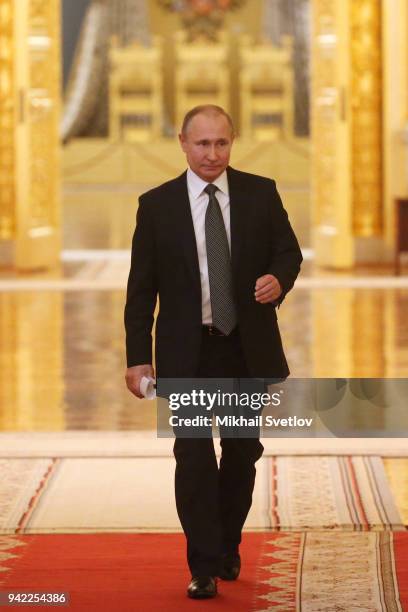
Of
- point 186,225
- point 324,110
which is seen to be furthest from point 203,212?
point 324,110

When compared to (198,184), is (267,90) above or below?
below

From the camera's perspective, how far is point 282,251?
4.05 metres

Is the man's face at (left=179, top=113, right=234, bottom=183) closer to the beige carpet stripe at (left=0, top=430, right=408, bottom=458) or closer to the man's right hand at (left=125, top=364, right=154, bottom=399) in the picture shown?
the man's right hand at (left=125, top=364, right=154, bottom=399)

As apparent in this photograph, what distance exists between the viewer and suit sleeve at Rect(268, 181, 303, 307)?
4.00 metres

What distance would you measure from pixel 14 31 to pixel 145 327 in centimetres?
1021

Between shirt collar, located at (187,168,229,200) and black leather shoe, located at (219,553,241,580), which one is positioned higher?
shirt collar, located at (187,168,229,200)

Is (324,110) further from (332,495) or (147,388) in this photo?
(147,388)

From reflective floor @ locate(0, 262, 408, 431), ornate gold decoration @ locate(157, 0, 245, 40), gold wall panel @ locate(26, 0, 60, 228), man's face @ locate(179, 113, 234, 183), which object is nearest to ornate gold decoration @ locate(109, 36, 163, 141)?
ornate gold decoration @ locate(157, 0, 245, 40)

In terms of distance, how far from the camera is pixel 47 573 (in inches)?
172

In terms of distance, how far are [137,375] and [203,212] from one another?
1.54ft

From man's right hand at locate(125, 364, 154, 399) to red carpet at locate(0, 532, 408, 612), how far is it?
56cm

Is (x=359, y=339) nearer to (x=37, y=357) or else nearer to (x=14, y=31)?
(x=37, y=357)

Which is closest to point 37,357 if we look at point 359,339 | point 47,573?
point 359,339

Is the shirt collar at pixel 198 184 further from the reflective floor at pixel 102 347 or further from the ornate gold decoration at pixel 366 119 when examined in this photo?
the ornate gold decoration at pixel 366 119
